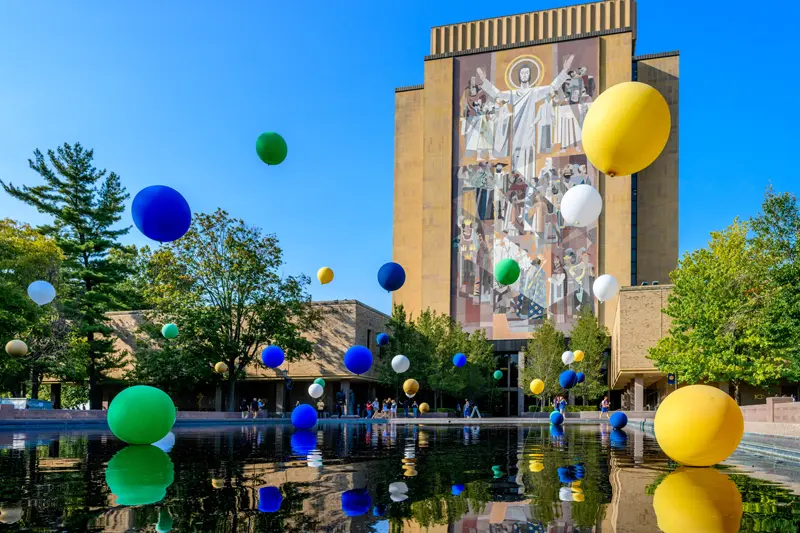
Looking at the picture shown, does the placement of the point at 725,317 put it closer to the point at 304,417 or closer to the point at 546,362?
the point at 546,362

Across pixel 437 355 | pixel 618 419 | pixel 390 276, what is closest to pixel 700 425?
pixel 390 276

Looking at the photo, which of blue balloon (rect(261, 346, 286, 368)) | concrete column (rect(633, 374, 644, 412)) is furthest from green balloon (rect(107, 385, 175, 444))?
concrete column (rect(633, 374, 644, 412))

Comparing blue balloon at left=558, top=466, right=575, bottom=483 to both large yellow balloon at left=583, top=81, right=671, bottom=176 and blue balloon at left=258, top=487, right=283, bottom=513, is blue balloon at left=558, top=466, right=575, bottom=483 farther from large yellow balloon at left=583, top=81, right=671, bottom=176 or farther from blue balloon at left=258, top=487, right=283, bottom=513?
large yellow balloon at left=583, top=81, right=671, bottom=176

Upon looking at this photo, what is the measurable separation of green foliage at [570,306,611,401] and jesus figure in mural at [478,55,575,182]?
16566mm

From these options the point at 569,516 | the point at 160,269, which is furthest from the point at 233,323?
the point at 569,516

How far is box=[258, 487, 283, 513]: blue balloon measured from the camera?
598 cm

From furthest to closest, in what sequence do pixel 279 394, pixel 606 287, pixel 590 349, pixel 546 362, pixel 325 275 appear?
pixel 590 349 < pixel 546 362 < pixel 279 394 < pixel 325 275 < pixel 606 287

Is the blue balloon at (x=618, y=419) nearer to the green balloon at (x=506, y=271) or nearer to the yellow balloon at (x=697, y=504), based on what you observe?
the green balloon at (x=506, y=271)

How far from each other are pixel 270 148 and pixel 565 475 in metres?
8.79

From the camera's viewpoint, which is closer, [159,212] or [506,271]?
[159,212]

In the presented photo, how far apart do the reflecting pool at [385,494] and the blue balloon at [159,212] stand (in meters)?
3.45

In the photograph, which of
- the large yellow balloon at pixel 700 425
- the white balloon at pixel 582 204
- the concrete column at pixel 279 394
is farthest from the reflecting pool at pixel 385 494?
the concrete column at pixel 279 394

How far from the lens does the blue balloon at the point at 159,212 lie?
37.7ft

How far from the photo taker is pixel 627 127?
29.3 feet
